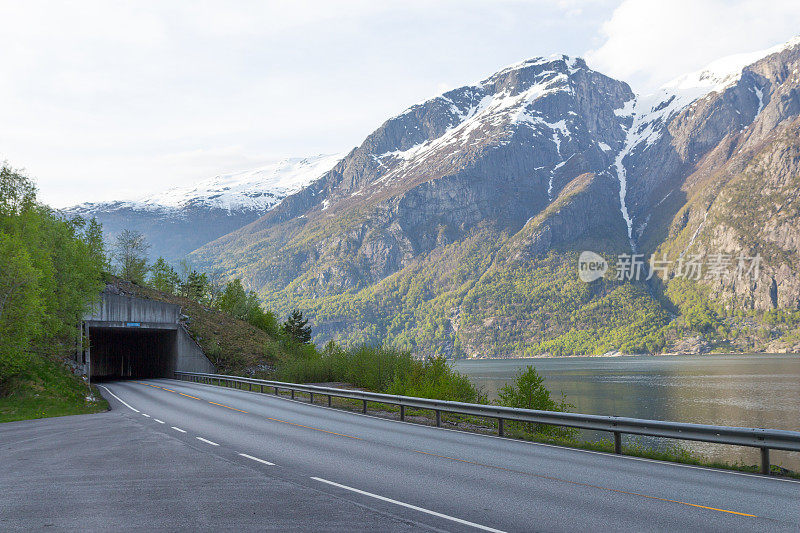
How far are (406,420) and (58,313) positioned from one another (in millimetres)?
29470

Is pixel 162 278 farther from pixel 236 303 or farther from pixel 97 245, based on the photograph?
pixel 97 245

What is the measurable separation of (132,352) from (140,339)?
592 cm

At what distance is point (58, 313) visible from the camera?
39.2m

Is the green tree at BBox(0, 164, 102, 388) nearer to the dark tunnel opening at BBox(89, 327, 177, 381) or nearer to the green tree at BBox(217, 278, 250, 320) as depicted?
the dark tunnel opening at BBox(89, 327, 177, 381)

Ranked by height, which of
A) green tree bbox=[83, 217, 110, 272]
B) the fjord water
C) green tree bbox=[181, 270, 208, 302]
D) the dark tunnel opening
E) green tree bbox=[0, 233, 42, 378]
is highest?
green tree bbox=[83, 217, 110, 272]

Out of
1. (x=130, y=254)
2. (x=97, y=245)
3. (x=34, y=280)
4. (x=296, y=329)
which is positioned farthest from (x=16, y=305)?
(x=130, y=254)

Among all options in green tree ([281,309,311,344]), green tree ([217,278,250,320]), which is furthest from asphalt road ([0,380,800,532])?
green tree ([281,309,311,344])

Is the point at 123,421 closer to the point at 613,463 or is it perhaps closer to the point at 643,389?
the point at 613,463

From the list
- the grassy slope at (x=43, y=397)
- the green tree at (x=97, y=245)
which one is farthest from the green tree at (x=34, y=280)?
the green tree at (x=97, y=245)

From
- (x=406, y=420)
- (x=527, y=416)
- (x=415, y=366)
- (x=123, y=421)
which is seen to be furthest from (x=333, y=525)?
(x=415, y=366)

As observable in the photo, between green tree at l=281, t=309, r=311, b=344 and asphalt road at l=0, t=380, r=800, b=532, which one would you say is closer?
asphalt road at l=0, t=380, r=800, b=532

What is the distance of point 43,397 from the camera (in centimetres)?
2816

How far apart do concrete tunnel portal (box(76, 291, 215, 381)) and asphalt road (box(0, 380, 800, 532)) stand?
30.4m

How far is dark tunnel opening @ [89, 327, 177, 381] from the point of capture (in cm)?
5266
